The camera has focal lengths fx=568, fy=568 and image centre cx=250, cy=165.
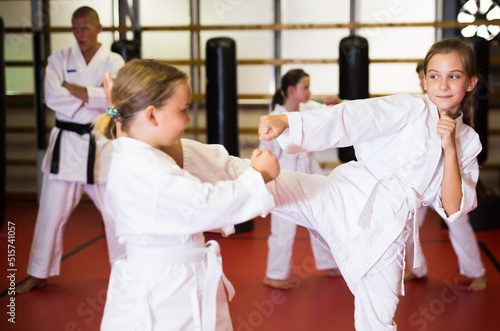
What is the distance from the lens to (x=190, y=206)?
142 cm

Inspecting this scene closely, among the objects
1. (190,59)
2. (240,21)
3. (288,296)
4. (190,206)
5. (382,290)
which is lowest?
(288,296)

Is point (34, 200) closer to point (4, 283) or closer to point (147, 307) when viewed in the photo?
point (4, 283)

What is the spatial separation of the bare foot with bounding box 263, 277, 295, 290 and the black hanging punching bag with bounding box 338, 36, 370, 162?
1.41 m

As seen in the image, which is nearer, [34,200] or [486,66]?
[486,66]

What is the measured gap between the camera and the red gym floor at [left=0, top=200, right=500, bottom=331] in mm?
2654

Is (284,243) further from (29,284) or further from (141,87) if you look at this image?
(141,87)

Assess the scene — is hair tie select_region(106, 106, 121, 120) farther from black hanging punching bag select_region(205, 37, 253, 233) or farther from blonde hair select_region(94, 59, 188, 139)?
black hanging punching bag select_region(205, 37, 253, 233)

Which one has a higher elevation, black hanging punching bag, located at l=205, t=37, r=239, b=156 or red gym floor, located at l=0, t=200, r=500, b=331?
black hanging punching bag, located at l=205, t=37, r=239, b=156

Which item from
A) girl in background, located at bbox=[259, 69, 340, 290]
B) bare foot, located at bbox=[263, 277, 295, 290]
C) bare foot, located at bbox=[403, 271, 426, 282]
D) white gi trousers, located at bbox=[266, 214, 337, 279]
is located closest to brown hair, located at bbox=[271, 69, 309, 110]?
girl in background, located at bbox=[259, 69, 340, 290]

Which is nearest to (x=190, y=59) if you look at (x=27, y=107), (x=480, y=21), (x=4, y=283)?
(x=27, y=107)

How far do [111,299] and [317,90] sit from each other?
4826 mm

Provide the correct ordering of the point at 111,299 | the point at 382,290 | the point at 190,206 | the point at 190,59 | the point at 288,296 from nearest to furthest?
the point at 190,206
the point at 111,299
the point at 382,290
the point at 288,296
the point at 190,59

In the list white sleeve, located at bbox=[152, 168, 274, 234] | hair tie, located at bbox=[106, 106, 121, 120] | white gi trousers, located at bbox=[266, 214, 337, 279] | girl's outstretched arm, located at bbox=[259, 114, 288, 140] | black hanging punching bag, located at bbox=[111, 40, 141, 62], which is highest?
black hanging punching bag, located at bbox=[111, 40, 141, 62]

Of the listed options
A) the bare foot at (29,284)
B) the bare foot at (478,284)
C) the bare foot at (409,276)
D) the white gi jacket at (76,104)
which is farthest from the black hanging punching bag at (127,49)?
the bare foot at (478,284)
